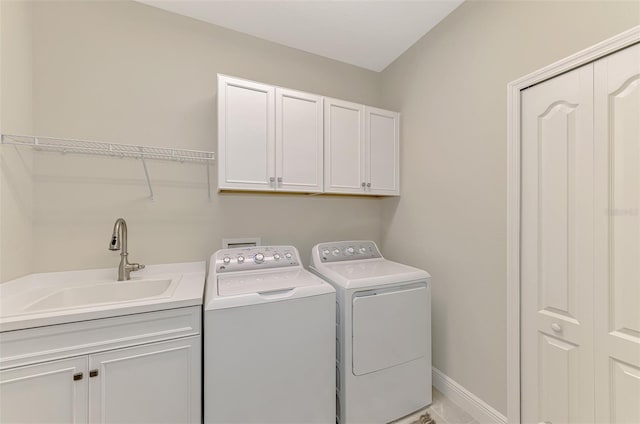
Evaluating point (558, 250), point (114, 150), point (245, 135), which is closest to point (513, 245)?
point (558, 250)

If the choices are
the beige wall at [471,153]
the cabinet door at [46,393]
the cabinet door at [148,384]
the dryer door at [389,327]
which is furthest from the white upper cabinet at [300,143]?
the cabinet door at [46,393]

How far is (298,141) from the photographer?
1891 millimetres

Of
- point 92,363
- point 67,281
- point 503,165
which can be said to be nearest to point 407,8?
point 503,165

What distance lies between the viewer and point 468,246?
1.73 metres

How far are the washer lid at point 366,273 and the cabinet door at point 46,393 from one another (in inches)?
51.6

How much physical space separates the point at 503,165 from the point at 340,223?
1352 mm

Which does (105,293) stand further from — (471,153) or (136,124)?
(471,153)

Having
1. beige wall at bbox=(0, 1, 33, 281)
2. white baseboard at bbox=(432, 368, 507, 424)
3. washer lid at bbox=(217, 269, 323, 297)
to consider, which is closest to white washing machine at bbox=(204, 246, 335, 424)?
washer lid at bbox=(217, 269, 323, 297)

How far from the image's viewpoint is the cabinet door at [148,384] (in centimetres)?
117

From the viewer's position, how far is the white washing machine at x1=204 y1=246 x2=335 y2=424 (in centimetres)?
129

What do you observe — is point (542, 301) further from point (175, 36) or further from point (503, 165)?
point (175, 36)

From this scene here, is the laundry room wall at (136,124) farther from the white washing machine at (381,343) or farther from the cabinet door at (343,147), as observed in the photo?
the white washing machine at (381,343)

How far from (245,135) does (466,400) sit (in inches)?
92.3

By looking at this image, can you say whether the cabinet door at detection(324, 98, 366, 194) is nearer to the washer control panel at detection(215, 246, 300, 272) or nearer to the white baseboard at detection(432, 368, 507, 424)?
the washer control panel at detection(215, 246, 300, 272)
